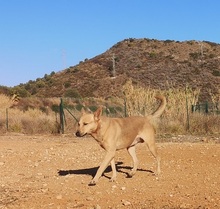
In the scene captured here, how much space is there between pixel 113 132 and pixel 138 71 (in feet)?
210

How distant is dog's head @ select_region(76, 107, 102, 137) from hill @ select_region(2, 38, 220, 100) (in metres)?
47.1

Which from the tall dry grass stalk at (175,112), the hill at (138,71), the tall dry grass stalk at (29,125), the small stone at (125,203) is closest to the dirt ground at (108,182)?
the small stone at (125,203)

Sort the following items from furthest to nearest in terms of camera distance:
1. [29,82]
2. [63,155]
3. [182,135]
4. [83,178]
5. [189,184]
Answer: [29,82]
[182,135]
[63,155]
[83,178]
[189,184]

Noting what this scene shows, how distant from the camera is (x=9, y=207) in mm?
8070

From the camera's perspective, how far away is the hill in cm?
6562

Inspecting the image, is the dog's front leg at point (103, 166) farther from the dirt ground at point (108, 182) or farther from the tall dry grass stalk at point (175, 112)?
the tall dry grass stalk at point (175, 112)

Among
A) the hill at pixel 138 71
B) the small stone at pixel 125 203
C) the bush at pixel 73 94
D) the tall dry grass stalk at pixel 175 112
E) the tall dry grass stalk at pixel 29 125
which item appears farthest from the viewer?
the hill at pixel 138 71

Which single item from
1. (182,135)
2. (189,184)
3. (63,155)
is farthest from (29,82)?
(189,184)

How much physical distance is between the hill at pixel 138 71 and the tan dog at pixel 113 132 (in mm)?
46088

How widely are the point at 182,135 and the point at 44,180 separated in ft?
42.5

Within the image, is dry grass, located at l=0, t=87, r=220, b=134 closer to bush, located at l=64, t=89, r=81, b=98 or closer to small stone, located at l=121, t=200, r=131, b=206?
small stone, located at l=121, t=200, r=131, b=206

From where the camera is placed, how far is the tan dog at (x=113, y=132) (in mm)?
9375

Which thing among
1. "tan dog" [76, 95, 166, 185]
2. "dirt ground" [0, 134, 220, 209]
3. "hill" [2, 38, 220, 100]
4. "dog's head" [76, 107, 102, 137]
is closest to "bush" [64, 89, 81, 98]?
"hill" [2, 38, 220, 100]

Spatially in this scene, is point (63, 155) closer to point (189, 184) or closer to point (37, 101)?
point (189, 184)
